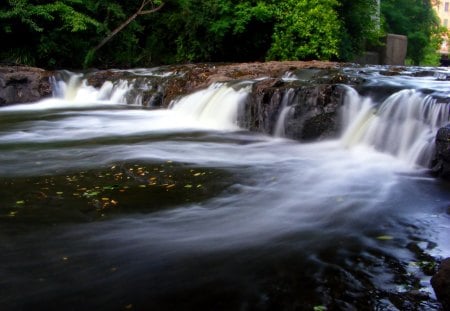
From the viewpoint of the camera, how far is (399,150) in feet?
24.2

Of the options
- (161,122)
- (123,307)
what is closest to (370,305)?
(123,307)

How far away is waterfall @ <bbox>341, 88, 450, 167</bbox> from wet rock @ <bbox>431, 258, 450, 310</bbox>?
4065mm

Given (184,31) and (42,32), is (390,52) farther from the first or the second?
(42,32)

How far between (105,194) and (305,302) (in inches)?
120

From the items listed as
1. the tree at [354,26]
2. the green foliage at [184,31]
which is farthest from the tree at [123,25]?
the tree at [354,26]

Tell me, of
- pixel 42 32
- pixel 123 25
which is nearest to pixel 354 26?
pixel 123 25

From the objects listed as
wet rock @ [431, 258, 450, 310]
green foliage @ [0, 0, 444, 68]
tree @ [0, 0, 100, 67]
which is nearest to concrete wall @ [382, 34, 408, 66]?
green foliage @ [0, 0, 444, 68]

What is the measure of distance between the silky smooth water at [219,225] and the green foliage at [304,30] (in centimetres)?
1040

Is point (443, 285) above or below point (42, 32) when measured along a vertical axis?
below

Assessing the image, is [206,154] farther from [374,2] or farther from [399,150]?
[374,2]

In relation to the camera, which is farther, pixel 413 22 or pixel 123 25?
pixel 413 22

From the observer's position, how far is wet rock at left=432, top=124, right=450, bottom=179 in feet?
20.5

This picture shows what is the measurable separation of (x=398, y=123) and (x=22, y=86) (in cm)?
1282

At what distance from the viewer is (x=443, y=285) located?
299cm
